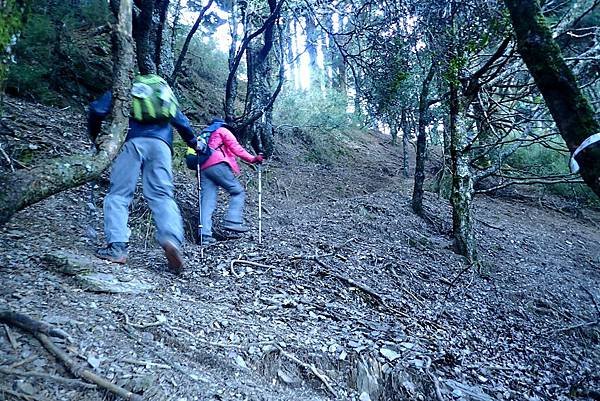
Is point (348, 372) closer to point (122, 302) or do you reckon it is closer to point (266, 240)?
point (122, 302)

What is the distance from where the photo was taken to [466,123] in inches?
299

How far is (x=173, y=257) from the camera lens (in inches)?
173

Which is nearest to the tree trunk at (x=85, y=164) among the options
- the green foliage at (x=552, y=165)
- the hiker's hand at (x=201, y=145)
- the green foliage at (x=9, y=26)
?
the green foliage at (x=9, y=26)

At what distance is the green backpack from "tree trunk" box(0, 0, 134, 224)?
32.3 inches

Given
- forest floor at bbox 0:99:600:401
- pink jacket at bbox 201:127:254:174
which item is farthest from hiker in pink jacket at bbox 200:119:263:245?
forest floor at bbox 0:99:600:401

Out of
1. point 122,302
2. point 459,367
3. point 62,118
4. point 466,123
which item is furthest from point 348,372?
point 62,118

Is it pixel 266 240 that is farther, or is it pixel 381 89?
pixel 381 89

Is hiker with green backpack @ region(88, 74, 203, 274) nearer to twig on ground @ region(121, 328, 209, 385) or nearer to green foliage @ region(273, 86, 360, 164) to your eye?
twig on ground @ region(121, 328, 209, 385)

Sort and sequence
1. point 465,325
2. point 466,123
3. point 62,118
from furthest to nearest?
1. point 466,123
2. point 62,118
3. point 465,325

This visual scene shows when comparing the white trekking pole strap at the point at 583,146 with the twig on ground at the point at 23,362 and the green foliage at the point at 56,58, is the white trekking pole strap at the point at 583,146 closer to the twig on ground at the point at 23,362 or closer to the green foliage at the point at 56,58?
the twig on ground at the point at 23,362

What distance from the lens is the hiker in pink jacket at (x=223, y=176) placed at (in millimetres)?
6223

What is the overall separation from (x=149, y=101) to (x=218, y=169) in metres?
1.92

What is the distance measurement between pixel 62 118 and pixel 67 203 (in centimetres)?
234

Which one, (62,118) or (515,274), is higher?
(62,118)
